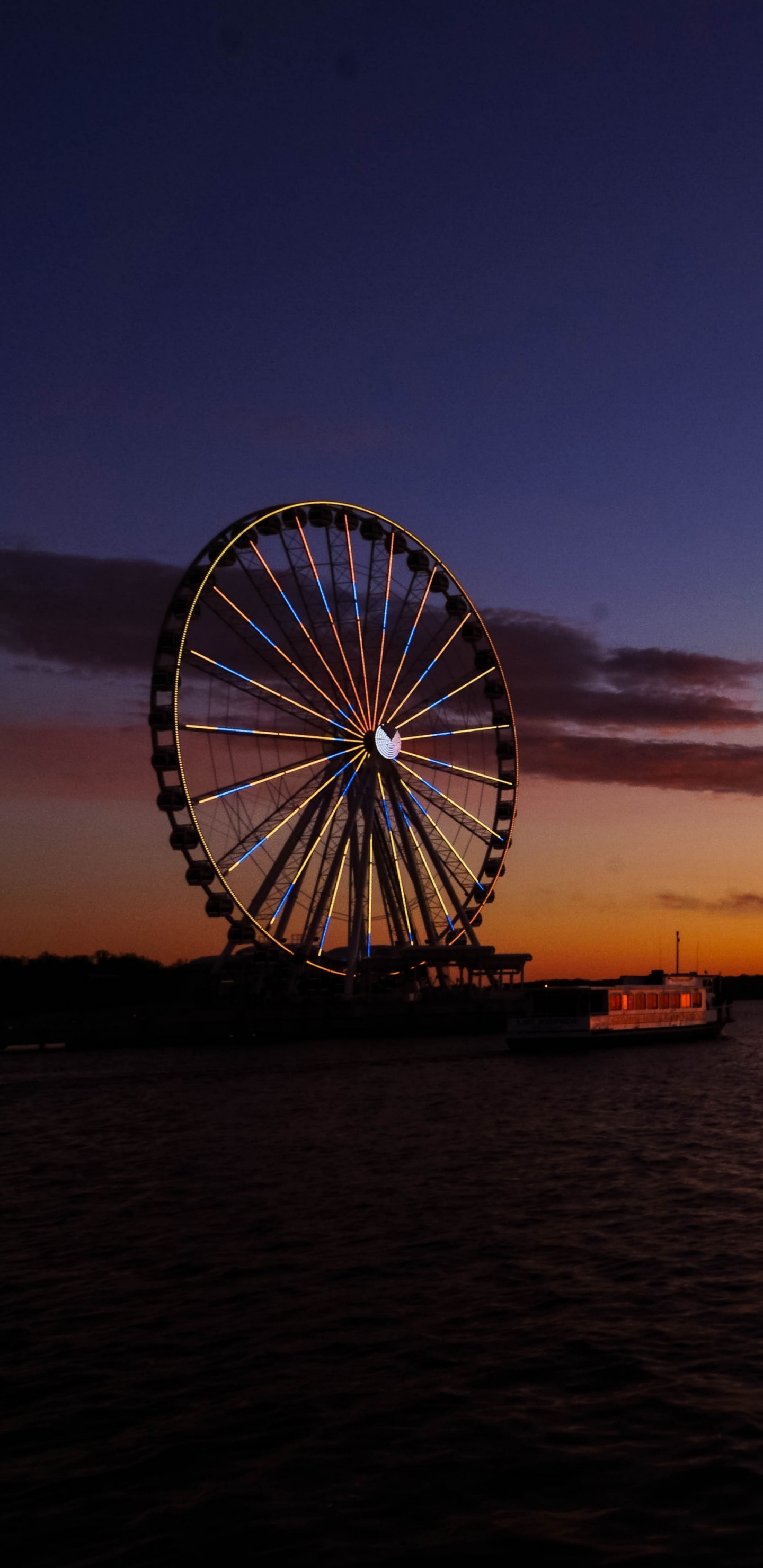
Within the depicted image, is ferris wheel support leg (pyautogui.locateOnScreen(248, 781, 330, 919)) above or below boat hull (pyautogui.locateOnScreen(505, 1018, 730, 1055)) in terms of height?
above

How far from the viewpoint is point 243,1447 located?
15.4m

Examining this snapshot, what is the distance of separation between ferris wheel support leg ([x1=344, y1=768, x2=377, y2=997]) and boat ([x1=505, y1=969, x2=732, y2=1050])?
14345 millimetres

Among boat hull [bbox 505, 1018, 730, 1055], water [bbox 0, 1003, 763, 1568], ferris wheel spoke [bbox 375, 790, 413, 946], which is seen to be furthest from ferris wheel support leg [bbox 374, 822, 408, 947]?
water [bbox 0, 1003, 763, 1568]

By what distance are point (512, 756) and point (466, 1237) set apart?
263ft

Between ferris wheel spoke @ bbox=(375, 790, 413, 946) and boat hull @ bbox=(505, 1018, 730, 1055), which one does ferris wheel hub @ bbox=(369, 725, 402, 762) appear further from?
boat hull @ bbox=(505, 1018, 730, 1055)

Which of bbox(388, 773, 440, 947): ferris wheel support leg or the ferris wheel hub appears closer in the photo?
the ferris wheel hub

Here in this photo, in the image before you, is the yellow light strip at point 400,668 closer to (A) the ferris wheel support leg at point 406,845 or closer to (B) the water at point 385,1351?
(A) the ferris wheel support leg at point 406,845

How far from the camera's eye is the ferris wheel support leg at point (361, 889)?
9406 centimetres

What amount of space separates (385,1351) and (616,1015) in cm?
7738

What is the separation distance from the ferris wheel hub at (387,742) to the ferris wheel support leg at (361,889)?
2074 millimetres

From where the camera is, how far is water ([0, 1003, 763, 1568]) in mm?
13352

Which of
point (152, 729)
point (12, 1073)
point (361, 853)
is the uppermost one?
point (152, 729)

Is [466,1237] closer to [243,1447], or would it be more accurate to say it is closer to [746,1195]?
[746,1195]

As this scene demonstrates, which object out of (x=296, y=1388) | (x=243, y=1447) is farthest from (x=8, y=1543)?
(x=296, y=1388)
